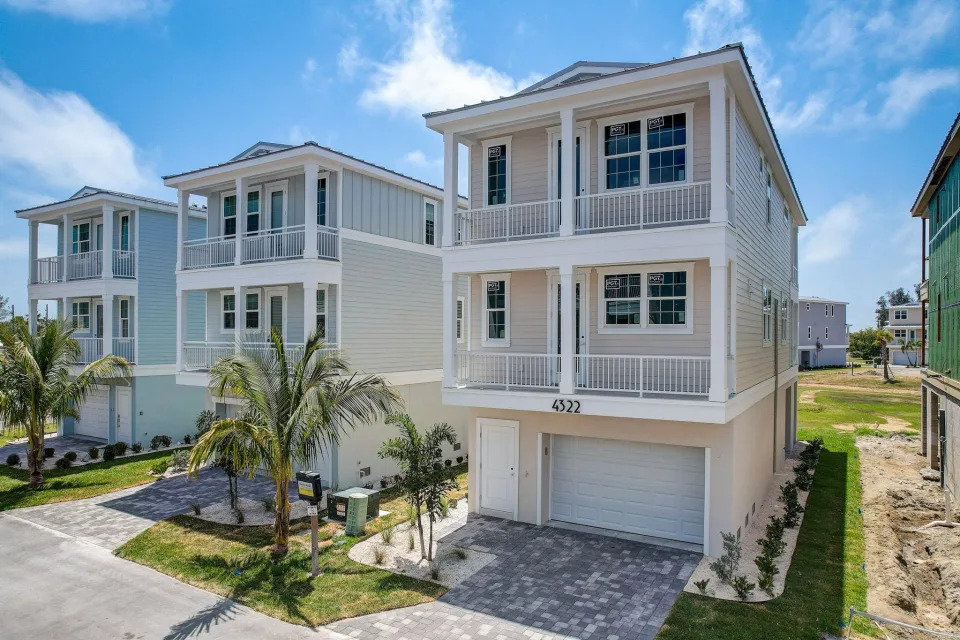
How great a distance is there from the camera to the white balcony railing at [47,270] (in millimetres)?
23453

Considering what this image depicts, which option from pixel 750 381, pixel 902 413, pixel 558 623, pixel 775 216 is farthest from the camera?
pixel 902 413

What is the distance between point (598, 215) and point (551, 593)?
747 centimetres

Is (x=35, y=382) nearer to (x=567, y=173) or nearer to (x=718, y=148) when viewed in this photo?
(x=567, y=173)

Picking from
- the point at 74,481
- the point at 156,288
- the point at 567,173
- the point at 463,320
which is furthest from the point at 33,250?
the point at 567,173

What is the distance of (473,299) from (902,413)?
28.6 m

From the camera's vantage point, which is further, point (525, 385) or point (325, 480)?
point (325, 480)

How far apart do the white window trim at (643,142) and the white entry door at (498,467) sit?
581cm

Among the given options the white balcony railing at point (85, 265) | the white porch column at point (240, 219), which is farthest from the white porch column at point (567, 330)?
the white balcony railing at point (85, 265)

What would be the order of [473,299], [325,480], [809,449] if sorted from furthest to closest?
[809,449], [325,480], [473,299]

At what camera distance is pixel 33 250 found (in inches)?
958

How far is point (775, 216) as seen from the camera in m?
17.4

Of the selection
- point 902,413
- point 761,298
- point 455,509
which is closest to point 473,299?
point 455,509

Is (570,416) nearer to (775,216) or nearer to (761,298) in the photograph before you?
(761,298)

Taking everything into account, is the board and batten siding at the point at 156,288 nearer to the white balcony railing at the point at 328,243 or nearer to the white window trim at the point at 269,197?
the white window trim at the point at 269,197
